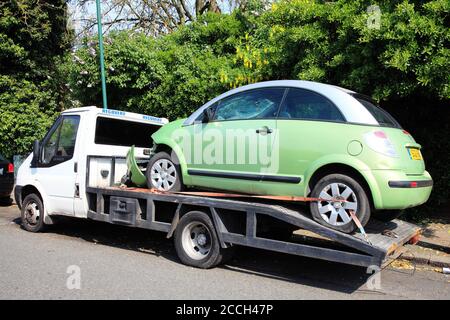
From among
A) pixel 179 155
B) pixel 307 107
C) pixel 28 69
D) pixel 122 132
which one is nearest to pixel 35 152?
pixel 122 132

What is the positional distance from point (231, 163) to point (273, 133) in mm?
654

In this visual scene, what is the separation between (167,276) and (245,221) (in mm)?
1147

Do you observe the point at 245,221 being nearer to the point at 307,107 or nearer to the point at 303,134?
the point at 303,134

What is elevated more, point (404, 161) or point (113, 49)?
point (113, 49)

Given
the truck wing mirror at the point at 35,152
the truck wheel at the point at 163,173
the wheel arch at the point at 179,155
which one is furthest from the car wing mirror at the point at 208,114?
the truck wing mirror at the point at 35,152

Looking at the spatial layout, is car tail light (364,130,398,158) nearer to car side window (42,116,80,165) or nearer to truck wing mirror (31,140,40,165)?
car side window (42,116,80,165)

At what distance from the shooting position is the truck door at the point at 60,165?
672 cm

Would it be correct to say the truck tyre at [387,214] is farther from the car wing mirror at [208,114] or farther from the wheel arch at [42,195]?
the wheel arch at [42,195]

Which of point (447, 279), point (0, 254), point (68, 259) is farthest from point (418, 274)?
point (0, 254)

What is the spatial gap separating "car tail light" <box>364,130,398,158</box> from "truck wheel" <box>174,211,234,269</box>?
206 cm

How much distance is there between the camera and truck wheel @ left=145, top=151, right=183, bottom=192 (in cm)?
582

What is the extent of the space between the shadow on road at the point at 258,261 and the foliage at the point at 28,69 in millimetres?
6981

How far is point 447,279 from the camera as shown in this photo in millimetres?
5473

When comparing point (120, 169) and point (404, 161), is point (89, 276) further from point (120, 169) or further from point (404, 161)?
point (404, 161)
